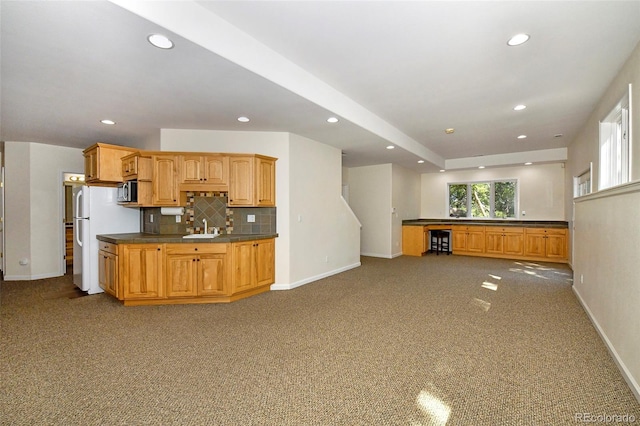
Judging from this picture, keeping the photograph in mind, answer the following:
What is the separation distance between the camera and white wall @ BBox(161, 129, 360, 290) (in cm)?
470

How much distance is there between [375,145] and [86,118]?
14.7 feet

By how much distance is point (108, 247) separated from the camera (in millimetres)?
4281

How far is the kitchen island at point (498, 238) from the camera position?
23.4ft

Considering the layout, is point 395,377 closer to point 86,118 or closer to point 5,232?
point 86,118

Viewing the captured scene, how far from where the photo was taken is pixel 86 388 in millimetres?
2129

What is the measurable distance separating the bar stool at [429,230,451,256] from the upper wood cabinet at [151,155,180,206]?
7040mm

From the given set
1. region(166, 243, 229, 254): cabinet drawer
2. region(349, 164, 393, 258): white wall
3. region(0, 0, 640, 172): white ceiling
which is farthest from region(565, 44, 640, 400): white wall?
region(349, 164, 393, 258): white wall

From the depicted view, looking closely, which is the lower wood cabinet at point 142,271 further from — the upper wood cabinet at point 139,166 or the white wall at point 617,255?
the white wall at point 617,255

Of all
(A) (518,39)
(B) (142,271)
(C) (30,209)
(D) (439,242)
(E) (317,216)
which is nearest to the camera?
(A) (518,39)

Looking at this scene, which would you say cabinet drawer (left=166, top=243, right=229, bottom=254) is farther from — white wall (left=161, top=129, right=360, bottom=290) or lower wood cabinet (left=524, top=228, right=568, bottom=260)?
lower wood cabinet (left=524, top=228, right=568, bottom=260)

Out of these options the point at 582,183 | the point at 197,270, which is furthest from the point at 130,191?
the point at 582,183

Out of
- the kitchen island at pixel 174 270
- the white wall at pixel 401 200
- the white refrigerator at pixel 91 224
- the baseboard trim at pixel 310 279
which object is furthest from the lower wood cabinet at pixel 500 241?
the white refrigerator at pixel 91 224

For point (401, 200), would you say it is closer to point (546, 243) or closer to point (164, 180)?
point (546, 243)

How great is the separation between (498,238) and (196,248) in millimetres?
7398
